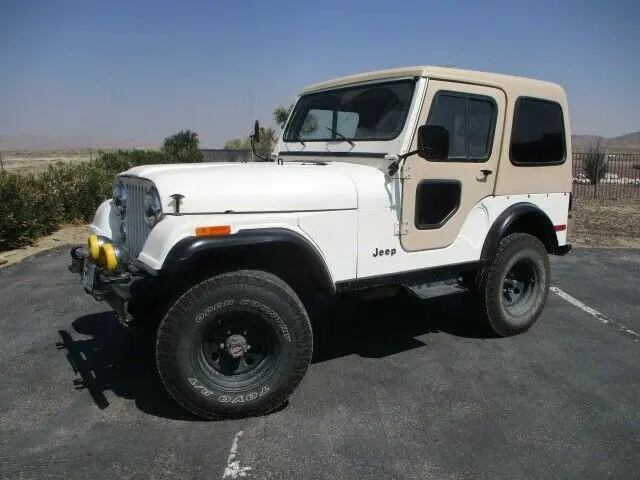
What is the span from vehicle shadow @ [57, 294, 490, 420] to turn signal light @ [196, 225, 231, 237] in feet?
3.76

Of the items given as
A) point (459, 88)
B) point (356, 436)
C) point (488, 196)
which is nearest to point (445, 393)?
point (356, 436)

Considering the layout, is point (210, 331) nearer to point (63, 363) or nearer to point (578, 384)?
point (63, 363)

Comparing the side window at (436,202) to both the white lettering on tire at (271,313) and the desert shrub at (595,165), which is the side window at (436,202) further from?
the desert shrub at (595,165)

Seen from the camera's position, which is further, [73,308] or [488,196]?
[73,308]

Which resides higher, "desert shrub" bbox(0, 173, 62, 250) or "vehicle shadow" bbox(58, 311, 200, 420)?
"desert shrub" bbox(0, 173, 62, 250)

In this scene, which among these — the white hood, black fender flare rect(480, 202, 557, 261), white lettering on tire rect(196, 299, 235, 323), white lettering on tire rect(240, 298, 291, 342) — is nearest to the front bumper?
white lettering on tire rect(196, 299, 235, 323)

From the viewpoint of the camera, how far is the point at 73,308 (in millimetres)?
5215

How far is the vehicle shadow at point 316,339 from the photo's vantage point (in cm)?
353

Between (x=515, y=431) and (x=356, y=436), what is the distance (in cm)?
93

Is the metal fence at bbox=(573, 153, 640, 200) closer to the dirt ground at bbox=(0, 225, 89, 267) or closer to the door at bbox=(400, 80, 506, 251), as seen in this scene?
the door at bbox=(400, 80, 506, 251)

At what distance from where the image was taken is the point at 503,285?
4.54 m

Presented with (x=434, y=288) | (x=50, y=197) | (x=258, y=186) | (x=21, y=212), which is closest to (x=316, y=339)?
(x=434, y=288)

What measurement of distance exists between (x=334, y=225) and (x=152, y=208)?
3.65 ft

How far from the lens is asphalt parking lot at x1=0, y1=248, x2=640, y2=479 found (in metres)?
2.72
